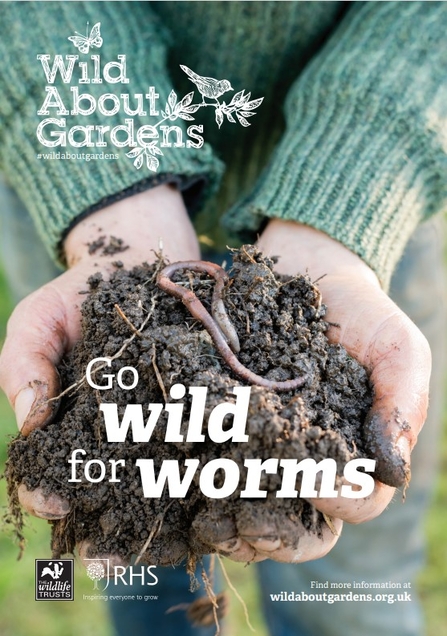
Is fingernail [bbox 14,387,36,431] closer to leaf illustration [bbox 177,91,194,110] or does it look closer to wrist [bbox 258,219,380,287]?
Result: wrist [bbox 258,219,380,287]

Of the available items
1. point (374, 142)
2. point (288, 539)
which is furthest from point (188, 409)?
point (374, 142)

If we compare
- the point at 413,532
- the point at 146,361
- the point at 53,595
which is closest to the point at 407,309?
the point at 413,532

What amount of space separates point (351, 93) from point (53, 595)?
7.05 ft

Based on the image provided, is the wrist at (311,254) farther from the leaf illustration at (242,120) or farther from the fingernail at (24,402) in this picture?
the fingernail at (24,402)

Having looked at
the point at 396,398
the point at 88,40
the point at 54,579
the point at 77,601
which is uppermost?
the point at 88,40

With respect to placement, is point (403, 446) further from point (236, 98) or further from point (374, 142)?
point (236, 98)

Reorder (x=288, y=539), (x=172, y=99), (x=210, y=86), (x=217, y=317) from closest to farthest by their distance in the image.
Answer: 1. (x=288, y=539)
2. (x=217, y=317)
3. (x=172, y=99)
4. (x=210, y=86)

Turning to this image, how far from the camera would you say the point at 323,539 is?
1705 mm

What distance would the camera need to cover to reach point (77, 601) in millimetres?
3707

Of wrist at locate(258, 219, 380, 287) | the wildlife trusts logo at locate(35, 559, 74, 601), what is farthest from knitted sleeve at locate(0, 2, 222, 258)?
the wildlife trusts logo at locate(35, 559, 74, 601)

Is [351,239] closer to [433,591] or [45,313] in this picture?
[45,313]

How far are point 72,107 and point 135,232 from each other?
1.90 ft

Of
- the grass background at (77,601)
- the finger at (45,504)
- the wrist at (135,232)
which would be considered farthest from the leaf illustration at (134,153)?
the grass background at (77,601)

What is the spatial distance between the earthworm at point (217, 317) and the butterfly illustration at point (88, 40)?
1.05 metres
